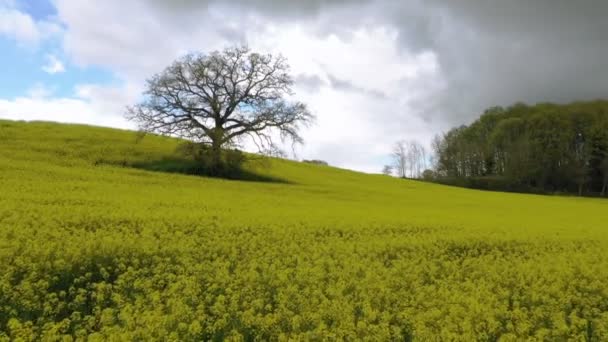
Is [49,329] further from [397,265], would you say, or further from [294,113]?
[294,113]

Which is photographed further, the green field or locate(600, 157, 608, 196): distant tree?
locate(600, 157, 608, 196): distant tree

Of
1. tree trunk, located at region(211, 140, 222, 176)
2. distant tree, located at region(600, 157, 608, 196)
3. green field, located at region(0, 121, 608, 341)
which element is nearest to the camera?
green field, located at region(0, 121, 608, 341)

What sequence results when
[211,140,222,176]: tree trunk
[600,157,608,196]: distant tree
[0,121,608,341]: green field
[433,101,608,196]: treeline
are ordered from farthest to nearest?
[433,101,608,196]: treeline < [600,157,608,196]: distant tree < [211,140,222,176]: tree trunk < [0,121,608,341]: green field

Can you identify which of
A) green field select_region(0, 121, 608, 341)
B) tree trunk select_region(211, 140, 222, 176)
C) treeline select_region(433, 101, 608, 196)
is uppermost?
treeline select_region(433, 101, 608, 196)

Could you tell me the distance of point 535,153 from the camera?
2862 inches

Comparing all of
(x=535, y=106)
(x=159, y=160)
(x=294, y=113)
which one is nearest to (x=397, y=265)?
(x=294, y=113)

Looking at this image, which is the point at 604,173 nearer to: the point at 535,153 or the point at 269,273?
the point at 535,153

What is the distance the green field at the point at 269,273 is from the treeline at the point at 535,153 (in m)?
53.2

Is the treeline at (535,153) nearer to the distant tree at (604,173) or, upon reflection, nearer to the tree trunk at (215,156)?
the distant tree at (604,173)

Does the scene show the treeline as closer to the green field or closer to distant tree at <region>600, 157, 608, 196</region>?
distant tree at <region>600, 157, 608, 196</region>

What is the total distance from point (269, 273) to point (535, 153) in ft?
238

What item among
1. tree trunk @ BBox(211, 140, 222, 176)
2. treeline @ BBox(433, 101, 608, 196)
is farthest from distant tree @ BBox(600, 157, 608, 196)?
tree trunk @ BBox(211, 140, 222, 176)

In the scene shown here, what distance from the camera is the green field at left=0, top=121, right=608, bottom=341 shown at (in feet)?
22.1

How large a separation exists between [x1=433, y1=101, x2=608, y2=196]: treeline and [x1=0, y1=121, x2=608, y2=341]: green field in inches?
2093
